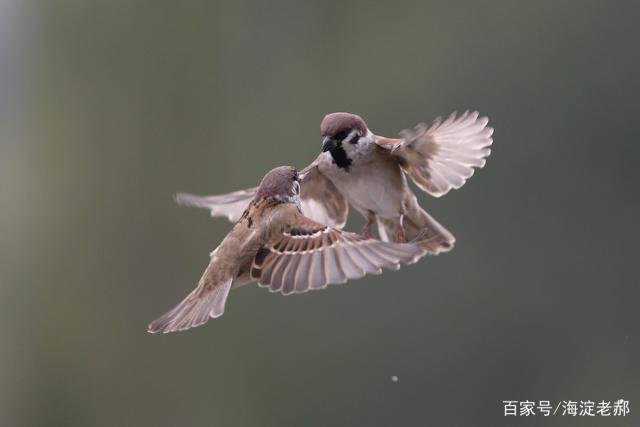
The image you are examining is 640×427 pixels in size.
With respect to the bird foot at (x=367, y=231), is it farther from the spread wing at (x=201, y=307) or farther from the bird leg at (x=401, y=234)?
the spread wing at (x=201, y=307)

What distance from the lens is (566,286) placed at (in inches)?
236

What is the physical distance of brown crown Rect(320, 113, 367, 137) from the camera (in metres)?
2.65

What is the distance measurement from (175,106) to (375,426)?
2.91 metres

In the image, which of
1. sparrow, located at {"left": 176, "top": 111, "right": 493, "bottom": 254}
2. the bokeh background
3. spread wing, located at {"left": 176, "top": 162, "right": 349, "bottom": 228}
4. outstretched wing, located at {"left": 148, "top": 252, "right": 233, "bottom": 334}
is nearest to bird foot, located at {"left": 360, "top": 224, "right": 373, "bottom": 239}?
sparrow, located at {"left": 176, "top": 111, "right": 493, "bottom": 254}

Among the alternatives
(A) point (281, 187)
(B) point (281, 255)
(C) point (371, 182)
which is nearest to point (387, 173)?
(C) point (371, 182)

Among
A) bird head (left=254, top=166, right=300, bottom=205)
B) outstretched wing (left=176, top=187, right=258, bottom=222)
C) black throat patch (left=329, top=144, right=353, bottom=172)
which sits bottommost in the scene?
bird head (left=254, top=166, right=300, bottom=205)

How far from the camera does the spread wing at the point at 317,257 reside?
2.25 m

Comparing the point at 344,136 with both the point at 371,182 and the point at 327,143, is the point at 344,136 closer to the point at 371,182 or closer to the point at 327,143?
the point at 327,143

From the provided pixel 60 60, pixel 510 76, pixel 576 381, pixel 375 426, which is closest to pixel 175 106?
pixel 60 60

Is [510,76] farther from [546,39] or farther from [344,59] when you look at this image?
[344,59]

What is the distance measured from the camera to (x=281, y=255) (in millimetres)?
2434

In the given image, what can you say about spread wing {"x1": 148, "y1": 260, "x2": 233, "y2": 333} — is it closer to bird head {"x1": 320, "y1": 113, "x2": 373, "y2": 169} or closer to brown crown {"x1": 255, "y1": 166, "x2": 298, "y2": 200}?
brown crown {"x1": 255, "y1": 166, "x2": 298, "y2": 200}

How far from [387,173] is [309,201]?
0.94ft

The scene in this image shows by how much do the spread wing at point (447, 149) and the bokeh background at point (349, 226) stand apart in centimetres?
302
